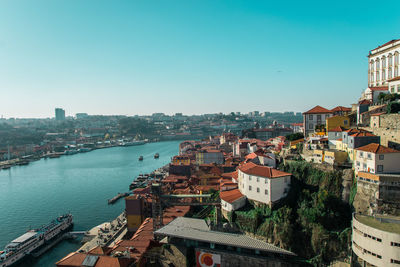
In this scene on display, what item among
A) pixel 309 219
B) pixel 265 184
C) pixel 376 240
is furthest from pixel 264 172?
pixel 376 240

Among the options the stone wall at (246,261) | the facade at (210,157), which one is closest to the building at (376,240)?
the stone wall at (246,261)

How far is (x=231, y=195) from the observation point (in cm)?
964

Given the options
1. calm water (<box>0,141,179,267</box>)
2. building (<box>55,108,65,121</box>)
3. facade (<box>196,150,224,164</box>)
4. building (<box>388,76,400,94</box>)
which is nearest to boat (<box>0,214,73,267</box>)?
calm water (<box>0,141,179,267</box>)

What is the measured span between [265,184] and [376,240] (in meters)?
3.36

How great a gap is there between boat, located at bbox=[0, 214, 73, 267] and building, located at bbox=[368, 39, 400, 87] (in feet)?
52.1

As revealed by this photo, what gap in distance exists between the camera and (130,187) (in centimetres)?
2067

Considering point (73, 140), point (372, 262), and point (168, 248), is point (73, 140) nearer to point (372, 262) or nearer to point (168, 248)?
point (168, 248)

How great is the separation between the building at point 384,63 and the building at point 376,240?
8.02 meters

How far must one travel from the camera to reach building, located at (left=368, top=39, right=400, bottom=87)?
38.1 feet

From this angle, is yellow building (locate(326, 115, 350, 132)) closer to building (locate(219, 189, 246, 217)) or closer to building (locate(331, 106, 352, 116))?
building (locate(331, 106, 352, 116))

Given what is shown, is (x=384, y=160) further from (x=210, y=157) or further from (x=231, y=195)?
(x=210, y=157)

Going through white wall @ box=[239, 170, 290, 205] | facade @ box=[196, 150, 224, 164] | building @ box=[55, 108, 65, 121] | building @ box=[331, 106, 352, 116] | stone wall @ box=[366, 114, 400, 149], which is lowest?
facade @ box=[196, 150, 224, 164]

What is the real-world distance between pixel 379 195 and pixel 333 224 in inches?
51.8

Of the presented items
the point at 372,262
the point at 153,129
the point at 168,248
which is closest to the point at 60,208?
the point at 168,248
